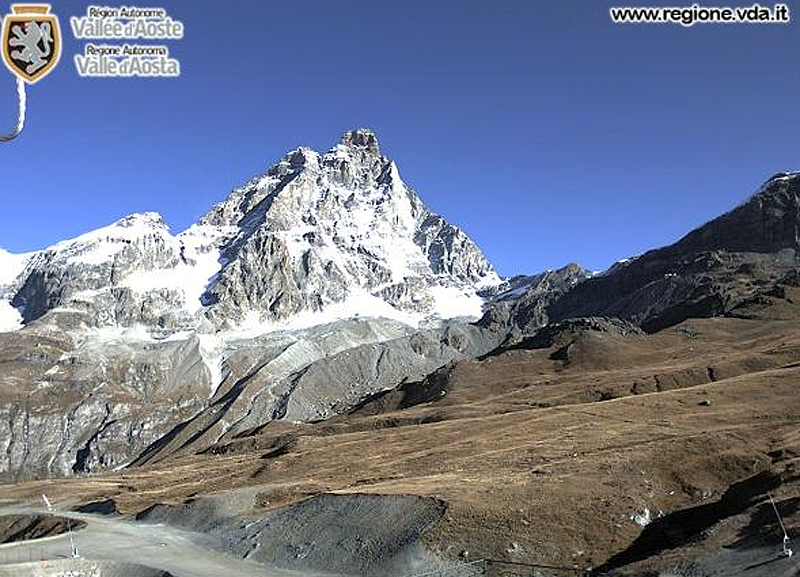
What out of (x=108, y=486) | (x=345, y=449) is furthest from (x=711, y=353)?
(x=108, y=486)

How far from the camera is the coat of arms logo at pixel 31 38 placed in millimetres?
15562

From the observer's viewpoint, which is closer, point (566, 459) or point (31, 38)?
point (31, 38)

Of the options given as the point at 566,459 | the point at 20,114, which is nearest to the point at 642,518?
the point at 566,459

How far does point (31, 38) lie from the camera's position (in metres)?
15.6

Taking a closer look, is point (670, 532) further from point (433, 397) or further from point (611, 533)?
point (433, 397)

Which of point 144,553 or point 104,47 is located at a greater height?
point 104,47

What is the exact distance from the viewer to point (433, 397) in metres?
172

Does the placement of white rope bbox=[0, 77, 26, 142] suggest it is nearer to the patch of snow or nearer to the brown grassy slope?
the brown grassy slope

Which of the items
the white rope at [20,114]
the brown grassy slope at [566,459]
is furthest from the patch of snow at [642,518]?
the white rope at [20,114]

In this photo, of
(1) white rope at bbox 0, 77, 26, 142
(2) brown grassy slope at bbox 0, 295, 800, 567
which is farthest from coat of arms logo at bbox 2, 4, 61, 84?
(2) brown grassy slope at bbox 0, 295, 800, 567

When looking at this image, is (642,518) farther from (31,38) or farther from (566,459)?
(31,38)

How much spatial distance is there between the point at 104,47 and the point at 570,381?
127466 mm

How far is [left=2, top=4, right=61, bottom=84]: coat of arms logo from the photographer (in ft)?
51.1

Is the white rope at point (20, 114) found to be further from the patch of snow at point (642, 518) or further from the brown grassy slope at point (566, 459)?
the patch of snow at point (642, 518)
